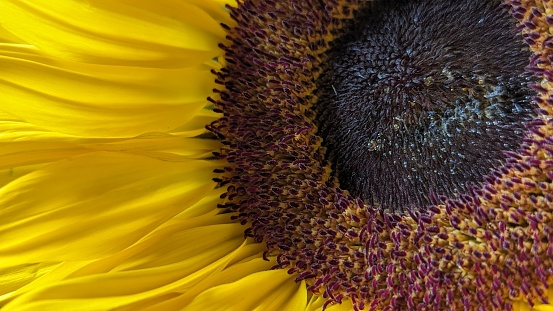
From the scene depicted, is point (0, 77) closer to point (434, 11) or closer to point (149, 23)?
point (149, 23)

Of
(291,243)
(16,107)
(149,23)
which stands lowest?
(291,243)

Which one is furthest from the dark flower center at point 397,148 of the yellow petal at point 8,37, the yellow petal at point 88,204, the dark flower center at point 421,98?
the yellow petal at point 8,37

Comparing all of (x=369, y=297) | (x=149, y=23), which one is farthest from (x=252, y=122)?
(x=369, y=297)

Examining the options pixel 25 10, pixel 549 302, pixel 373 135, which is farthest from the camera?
pixel 373 135

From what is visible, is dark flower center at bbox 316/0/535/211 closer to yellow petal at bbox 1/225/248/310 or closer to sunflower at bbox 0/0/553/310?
sunflower at bbox 0/0/553/310

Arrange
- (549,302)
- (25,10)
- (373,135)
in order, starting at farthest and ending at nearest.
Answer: (373,135) → (25,10) → (549,302)

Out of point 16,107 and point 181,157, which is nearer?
point 16,107

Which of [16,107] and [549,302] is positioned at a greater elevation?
[16,107]
